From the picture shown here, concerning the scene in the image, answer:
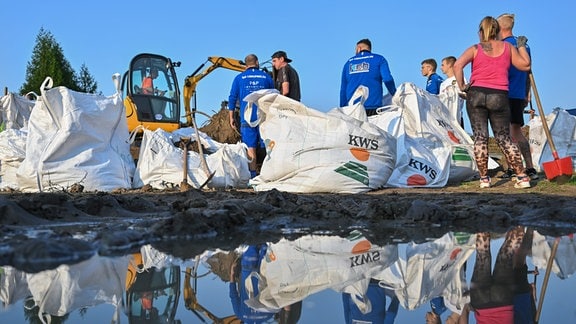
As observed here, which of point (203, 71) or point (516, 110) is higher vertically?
point (203, 71)

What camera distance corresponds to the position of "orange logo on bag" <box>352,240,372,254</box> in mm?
2891

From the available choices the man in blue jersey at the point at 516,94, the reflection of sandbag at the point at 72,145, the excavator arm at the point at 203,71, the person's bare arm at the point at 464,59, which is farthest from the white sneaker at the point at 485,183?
the excavator arm at the point at 203,71

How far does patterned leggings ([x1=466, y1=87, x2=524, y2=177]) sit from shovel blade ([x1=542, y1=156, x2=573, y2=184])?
530 millimetres

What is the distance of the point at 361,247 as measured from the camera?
9.88 feet

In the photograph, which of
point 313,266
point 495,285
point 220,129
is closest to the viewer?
point 495,285

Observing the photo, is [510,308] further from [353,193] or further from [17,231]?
[353,193]

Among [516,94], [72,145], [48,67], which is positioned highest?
[48,67]

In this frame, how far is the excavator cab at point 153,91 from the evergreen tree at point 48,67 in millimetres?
29340

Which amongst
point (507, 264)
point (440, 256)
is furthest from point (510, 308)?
point (440, 256)

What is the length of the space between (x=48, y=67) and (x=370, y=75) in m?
38.9

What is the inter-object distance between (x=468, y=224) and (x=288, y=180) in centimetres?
292

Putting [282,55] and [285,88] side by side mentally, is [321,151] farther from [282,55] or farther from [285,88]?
[282,55]

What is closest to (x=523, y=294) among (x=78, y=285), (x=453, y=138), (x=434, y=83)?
(x=78, y=285)

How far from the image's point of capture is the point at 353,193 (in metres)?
6.46
